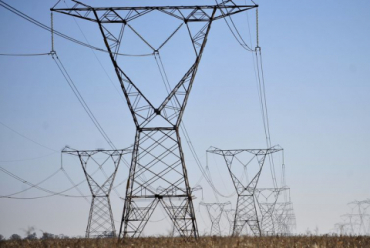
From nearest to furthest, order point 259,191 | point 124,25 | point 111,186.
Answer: point 124,25, point 111,186, point 259,191

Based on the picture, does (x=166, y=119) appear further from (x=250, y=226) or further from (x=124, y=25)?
(x=250, y=226)

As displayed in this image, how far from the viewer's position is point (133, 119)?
1102 inches

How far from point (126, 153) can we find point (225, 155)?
851 centimetres

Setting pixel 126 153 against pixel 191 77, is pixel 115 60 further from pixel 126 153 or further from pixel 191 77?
pixel 126 153

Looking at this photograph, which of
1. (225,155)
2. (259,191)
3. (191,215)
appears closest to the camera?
(191,215)

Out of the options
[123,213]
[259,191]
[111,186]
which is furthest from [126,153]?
[123,213]

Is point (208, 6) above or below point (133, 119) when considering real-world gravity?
above

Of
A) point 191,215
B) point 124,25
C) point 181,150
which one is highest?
point 124,25

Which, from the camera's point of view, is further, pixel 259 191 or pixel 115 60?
pixel 259 191

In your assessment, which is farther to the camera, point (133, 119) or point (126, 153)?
point (126, 153)

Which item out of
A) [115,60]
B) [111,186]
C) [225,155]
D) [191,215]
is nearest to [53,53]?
[115,60]

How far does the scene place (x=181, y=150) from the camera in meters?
28.0

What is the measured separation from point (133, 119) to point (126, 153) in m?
24.0

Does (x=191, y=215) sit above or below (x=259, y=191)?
below
